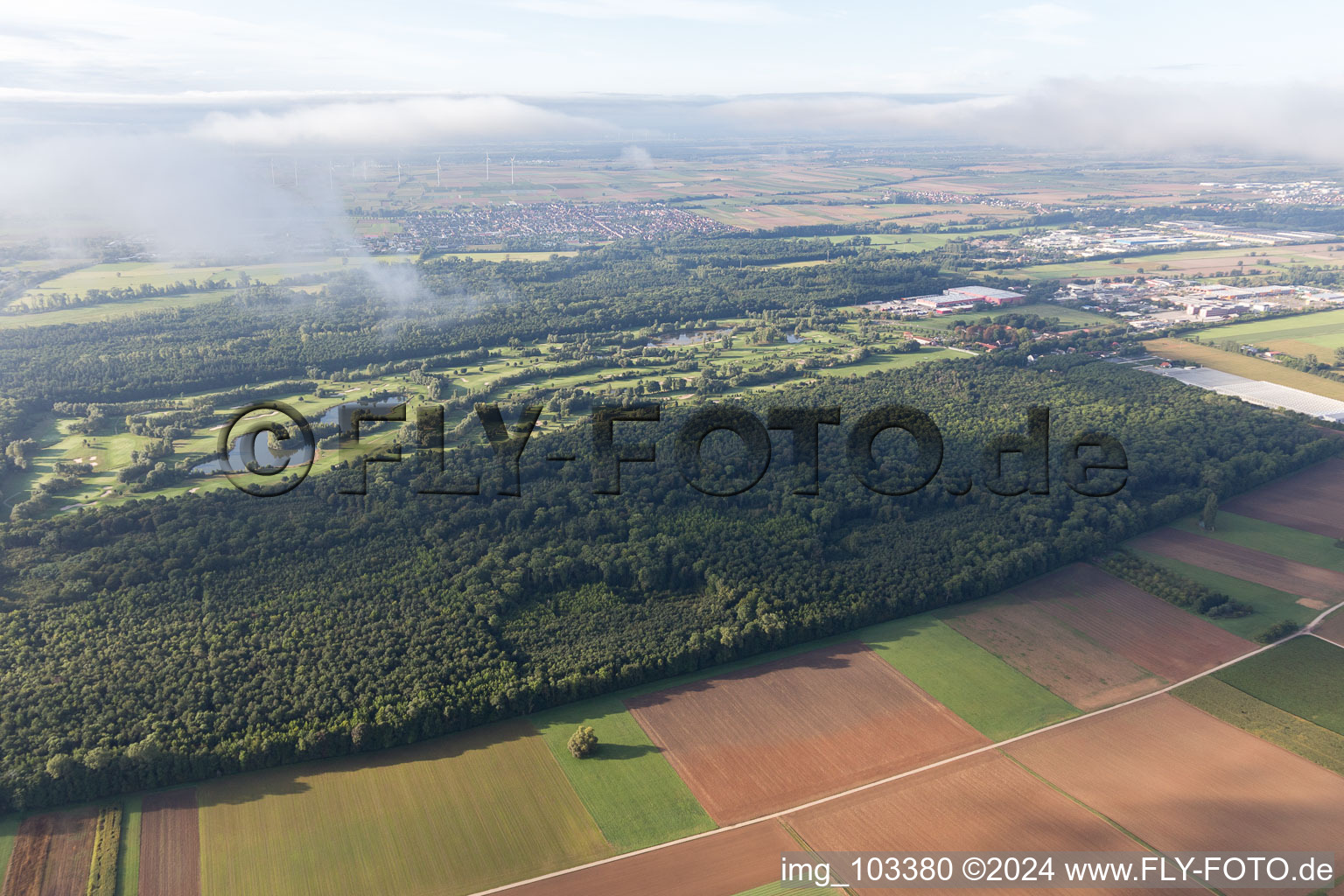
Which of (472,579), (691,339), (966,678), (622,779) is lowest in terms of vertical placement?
(622,779)

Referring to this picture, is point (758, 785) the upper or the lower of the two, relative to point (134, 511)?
lower

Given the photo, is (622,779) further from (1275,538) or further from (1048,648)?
(1275,538)

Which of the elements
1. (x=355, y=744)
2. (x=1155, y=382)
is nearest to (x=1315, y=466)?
(x=1155, y=382)

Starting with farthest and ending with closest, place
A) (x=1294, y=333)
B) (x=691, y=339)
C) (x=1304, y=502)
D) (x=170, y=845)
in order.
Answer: (x=691, y=339), (x=1294, y=333), (x=1304, y=502), (x=170, y=845)

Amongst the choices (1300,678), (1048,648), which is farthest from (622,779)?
(1300,678)

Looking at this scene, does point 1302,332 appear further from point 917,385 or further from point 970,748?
point 970,748

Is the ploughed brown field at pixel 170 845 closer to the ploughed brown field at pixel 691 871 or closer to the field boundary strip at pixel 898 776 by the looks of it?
the field boundary strip at pixel 898 776

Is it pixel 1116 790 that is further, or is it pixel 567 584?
pixel 567 584
